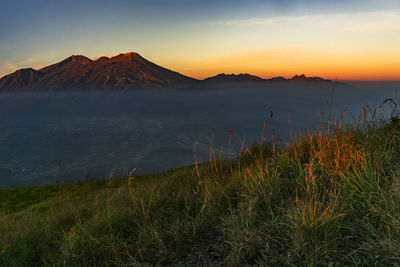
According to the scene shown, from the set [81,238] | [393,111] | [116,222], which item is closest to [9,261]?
[81,238]

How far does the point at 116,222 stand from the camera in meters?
3.43

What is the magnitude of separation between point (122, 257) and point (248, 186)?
1.89 meters

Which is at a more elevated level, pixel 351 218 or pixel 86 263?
pixel 351 218

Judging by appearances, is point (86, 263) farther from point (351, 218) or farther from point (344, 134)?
Answer: point (344, 134)

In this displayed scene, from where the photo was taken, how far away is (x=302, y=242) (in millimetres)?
2182

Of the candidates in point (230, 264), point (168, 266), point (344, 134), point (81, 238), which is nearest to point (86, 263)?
point (81, 238)

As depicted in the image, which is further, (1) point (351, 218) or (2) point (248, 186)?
(2) point (248, 186)

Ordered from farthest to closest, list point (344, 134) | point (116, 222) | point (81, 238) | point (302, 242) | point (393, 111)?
point (393, 111)
point (344, 134)
point (116, 222)
point (81, 238)
point (302, 242)

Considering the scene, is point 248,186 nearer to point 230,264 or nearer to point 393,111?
point 230,264

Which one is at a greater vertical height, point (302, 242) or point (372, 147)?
point (372, 147)

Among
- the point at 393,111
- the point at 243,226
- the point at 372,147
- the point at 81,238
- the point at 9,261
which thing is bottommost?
the point at 9,261

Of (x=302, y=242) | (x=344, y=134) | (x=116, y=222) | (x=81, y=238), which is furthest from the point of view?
(x=344, y=134)

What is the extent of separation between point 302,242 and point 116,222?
2.48m

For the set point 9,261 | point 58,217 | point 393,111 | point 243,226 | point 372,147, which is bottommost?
point 58,217
